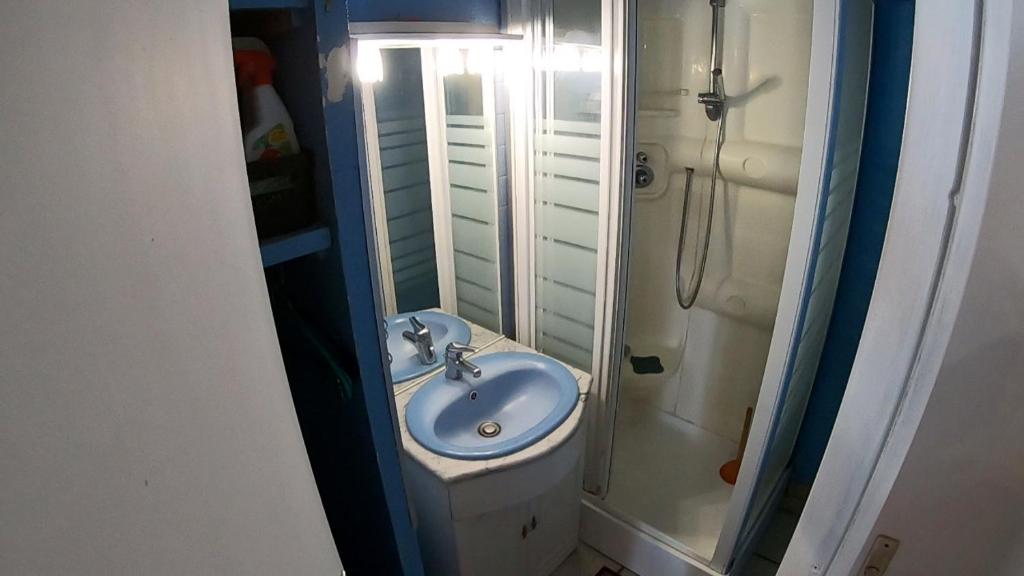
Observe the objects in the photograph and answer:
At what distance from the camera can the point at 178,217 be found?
313 millimetres

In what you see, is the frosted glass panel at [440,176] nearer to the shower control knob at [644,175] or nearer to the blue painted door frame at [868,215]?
the shower control knob at [644,175]

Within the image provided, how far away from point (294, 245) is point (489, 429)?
998 millimetres

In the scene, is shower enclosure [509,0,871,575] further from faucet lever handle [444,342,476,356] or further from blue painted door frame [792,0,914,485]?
faucet lever handle [444,342,476,356]

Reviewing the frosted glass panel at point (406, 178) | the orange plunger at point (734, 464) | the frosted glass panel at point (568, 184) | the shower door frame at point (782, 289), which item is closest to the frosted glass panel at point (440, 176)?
the frosted glass panel at point (406, 178)

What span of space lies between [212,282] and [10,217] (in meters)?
0.11

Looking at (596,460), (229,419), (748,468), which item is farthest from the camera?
(596,460)

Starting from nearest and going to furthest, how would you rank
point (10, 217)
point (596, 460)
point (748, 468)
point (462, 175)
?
point (10, 217)
point (748, 468)
point (462, 175)
point (596, 460)

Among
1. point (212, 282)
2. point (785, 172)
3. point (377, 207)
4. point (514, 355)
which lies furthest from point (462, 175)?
point (212, 282)

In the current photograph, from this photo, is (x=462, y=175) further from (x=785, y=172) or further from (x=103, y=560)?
(x=103, y=560)

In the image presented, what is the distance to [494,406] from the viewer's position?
1526 mm

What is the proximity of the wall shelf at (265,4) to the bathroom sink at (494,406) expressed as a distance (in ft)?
3.17

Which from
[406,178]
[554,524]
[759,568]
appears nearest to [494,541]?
[554,524]

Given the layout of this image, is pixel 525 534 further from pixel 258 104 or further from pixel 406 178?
pixel 258 104

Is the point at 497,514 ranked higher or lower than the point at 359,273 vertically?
lower
